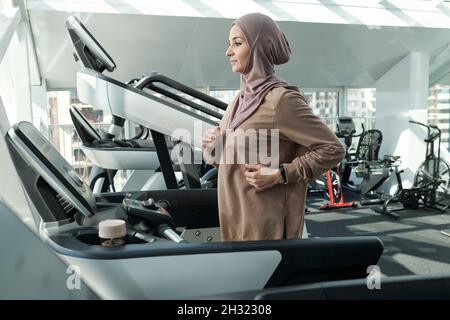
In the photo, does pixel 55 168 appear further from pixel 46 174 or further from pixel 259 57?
pixel 259 57

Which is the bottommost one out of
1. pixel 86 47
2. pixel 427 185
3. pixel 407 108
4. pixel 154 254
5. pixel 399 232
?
pixel 399 232

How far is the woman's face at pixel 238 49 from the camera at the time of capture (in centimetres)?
110

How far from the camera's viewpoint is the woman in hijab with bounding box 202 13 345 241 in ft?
3.49

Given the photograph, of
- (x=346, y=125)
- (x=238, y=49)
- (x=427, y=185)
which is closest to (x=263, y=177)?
(x=238, y=49)

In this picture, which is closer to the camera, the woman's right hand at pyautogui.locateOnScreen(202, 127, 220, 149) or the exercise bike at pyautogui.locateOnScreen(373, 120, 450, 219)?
the woman's right hand at pyautogui.locateOnScreen(202, 127, 220, 149)

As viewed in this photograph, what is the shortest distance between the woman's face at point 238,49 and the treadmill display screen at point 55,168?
0.59 m

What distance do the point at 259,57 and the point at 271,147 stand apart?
0.26m

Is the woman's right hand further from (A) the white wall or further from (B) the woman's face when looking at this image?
(A) the white wall

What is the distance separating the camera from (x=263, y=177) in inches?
42.0

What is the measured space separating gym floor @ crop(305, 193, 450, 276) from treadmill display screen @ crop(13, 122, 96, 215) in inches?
99.3

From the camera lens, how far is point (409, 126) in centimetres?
557

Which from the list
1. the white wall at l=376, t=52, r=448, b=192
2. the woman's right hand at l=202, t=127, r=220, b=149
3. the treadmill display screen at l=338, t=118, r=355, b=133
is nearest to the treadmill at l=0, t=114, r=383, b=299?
the woman's right hand at l=202, t=127, r=220, b=149

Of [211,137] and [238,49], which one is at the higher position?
[238,49]
